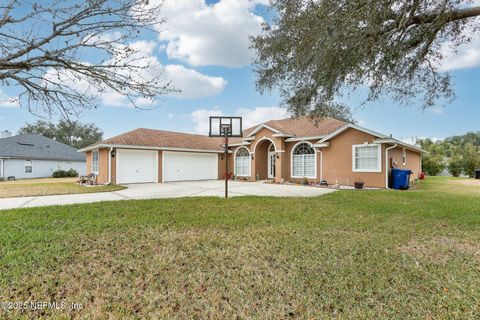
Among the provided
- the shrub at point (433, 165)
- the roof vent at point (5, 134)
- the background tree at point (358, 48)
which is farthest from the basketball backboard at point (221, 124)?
the roof vent at point (5, 134)

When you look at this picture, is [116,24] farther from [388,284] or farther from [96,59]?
[388,284]

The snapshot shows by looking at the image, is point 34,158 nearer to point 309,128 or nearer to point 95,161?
point 95,161

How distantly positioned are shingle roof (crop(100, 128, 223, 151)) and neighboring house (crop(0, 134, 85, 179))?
15.9 m

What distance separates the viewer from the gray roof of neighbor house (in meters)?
27.4

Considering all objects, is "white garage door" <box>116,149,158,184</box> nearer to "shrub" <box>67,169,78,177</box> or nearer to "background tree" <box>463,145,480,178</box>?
"shrub" <box>67,169,78,177</box>

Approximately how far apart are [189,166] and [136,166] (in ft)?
14.9

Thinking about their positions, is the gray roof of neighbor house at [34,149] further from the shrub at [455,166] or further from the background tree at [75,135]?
the shrub at [455,166]

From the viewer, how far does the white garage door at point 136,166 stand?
18422mm

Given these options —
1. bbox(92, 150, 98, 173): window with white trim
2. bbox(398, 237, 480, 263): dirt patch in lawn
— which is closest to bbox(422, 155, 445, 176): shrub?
bbox(398, 237, 480, 263): dirt patch in lawn

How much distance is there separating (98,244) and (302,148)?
16.2 m

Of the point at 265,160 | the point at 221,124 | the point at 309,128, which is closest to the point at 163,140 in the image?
the point at 265,160

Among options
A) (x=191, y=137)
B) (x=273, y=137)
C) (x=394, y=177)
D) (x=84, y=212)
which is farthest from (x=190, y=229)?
(x=191, y=137)

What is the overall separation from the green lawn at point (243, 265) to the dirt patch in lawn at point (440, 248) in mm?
20

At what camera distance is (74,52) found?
4465mm
